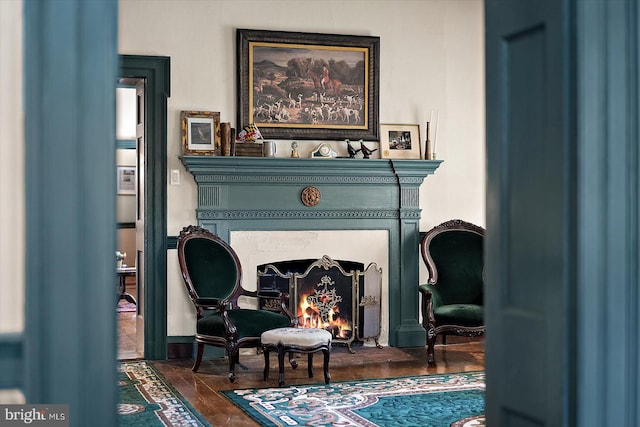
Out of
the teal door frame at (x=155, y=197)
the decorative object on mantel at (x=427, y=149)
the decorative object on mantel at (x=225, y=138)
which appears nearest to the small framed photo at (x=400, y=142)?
the decorative object on mantel at (x=427, y=149)


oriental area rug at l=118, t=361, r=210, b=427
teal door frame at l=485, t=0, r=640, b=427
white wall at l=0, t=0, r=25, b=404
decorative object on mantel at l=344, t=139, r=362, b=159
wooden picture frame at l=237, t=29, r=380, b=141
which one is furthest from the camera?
decorative object on mantel at l=344, t=139, r=362, b=159

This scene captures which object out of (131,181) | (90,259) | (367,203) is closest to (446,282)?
(367,203)

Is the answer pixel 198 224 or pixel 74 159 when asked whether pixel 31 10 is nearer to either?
pixel 74 159

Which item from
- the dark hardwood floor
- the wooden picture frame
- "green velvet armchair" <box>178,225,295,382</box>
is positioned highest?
the wooden picture frame

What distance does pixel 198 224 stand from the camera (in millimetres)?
6680

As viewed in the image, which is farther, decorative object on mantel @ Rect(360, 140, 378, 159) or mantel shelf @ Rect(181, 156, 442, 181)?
decorative object on mantel @ Rect(360, 140, 378, 159)

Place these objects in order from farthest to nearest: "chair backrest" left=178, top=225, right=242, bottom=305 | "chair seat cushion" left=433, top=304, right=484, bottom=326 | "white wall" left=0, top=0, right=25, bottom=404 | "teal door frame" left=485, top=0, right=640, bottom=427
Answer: "chair seat cushion" left=433, top=304, right=484, bottom=326
"chair backrest" left=178, top=225, right=242, bottom=305
"teal door frame" left=485, top=0, right=640, bottom=427
"white wall" left=0, top=0, right=25, bottom=404

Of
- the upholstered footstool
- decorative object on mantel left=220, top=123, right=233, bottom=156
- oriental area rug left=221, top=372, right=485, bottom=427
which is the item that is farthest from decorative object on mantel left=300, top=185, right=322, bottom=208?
oriental area rug left=221, top=372, right=485, bottom=427

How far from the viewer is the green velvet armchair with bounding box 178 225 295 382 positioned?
19.3ft

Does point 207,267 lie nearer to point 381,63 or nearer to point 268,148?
point 268,148

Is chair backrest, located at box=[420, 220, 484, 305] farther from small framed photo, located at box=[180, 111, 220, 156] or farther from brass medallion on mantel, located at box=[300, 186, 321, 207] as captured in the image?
small framed photo, located at box=[180, 111, 220, 156]

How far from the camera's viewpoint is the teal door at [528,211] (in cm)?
228

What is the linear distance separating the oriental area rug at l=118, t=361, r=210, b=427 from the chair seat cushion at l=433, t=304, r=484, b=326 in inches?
84.4

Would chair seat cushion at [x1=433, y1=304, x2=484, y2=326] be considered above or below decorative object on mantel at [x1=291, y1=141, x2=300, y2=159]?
below
